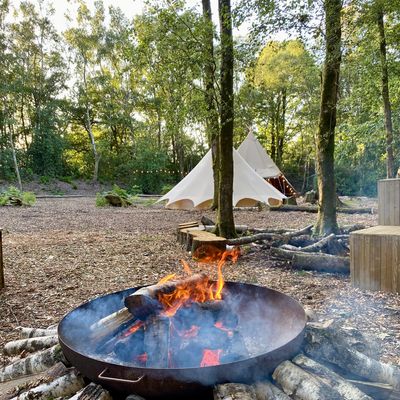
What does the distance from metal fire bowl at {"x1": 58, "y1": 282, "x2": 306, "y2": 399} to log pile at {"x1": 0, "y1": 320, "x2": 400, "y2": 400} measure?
5cm

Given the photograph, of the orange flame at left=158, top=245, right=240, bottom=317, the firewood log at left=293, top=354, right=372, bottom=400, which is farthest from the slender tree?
the firewood log at left=293, top=354, right=372, bottom=400

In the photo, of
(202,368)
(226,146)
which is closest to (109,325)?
(202,368)

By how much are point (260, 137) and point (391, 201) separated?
21901mm

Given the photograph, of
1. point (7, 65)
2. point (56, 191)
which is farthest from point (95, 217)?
point (7, 65)

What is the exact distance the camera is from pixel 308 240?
5.34 m

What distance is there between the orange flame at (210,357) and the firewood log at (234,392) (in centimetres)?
22

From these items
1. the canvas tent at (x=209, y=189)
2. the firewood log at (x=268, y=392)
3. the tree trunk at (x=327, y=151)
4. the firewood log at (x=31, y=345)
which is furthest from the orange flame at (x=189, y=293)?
the canvas tent at (x=209, y=189)

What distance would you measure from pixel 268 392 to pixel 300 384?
126mm

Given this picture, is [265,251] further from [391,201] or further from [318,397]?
[318,397]

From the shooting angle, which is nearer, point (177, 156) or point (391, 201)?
point (391, 201)

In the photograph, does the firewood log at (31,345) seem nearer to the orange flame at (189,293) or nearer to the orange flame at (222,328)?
the orange flame at (189,293)

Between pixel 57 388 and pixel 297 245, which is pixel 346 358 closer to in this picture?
pixel 57 388

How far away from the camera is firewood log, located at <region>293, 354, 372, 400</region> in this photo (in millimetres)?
1323

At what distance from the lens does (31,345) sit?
2.15 meters
